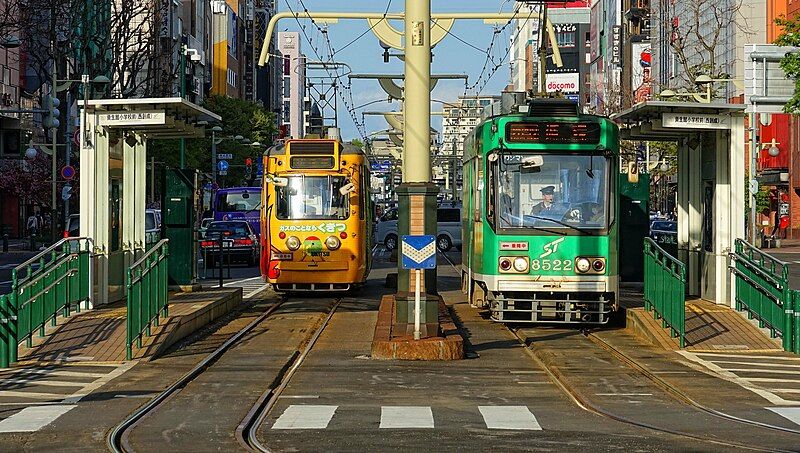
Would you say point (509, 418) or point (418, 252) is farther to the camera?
point (418, 252)

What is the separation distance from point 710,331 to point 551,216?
3159mm

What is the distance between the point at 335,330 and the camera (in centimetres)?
2259

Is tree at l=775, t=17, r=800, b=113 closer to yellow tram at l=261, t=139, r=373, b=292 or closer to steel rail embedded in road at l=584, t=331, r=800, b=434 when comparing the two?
yellow tram at l=261, t=139, r=373, b=292

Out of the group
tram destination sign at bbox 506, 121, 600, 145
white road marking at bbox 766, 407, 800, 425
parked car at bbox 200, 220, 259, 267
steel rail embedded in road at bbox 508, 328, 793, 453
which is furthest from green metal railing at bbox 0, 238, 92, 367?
parked car at bbox 200, 220, 259, 267

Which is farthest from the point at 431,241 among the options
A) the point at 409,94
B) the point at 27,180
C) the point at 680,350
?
the point at 27,180

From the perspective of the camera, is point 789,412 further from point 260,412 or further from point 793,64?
point 793,64

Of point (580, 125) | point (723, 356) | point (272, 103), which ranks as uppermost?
point (272, 103)

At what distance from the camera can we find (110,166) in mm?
23078

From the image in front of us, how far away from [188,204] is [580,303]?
8.52m

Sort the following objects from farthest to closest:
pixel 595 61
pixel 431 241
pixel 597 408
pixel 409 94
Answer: pixel 595 61, pixel 409 94, pixel 431 241, pixel 597 408

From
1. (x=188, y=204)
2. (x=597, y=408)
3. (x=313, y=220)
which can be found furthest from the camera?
(x=313, y=220)

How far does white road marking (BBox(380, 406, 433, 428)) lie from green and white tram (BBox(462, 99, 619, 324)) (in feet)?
28.0

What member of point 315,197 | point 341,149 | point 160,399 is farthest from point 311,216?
point 160,399

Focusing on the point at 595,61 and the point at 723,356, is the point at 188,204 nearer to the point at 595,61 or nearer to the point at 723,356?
the point at 723,356
